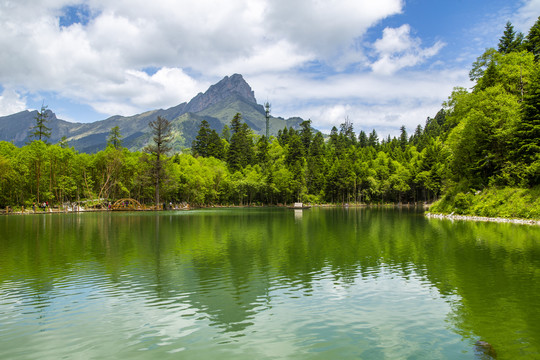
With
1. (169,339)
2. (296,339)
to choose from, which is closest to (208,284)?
(169,339)

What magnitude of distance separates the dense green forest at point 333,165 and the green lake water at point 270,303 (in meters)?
35.1

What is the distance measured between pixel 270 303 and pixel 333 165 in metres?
129

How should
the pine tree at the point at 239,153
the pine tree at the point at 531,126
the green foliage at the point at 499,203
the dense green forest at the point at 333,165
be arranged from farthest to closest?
the pine tree at the point at 239,153, the dense green forest at the point at 333,165, the pine tree at the point at 531,126, the green foliage at the point at 499,203

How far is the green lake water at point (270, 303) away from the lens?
941 centimetres

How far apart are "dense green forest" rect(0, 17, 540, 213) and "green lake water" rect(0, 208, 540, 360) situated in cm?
3507

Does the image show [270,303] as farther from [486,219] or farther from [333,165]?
[333,165]

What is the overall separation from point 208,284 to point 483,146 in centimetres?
5554

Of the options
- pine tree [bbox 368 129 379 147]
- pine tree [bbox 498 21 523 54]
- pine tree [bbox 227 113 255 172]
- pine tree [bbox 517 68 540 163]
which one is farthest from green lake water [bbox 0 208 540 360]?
pine tree [bbox 368 129 379 147]

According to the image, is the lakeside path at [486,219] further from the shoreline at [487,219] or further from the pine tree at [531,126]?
the pine tree at [531,126]

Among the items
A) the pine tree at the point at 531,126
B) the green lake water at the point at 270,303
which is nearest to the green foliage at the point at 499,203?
the pine tree at the point at 531,126

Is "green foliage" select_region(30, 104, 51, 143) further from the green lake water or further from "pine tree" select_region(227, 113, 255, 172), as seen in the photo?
the green lake water

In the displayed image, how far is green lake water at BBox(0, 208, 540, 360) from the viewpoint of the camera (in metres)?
9.41

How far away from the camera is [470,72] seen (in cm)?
6981

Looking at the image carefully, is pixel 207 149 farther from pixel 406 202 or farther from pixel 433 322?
pixel 433 322
